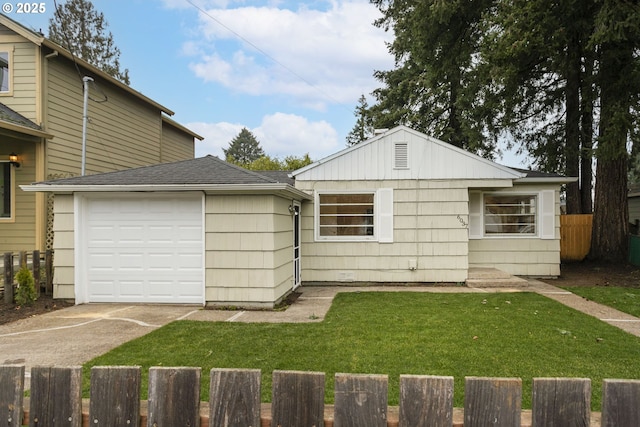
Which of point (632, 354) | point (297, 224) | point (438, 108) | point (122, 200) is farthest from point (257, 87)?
point (632, 354)

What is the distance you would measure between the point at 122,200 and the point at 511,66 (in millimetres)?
9774

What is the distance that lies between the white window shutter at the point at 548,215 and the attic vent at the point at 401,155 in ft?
12.6

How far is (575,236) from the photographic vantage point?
41.6 ft

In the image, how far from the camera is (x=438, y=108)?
71.3 feet

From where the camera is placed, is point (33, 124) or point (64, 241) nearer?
point (64, 241)

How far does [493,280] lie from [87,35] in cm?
2738

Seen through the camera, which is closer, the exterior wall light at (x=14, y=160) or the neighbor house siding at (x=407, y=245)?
the exterior wall light at (x=14, y=160)

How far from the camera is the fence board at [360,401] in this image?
135cm

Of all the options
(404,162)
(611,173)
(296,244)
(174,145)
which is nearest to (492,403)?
(296,244)

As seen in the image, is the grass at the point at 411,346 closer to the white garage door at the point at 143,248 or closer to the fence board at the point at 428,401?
the white garage door at the point at 143,248

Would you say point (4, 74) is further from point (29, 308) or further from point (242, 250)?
point (242, 250)

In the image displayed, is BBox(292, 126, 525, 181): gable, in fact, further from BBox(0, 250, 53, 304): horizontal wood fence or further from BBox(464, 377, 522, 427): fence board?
BBox(464, 377, 522, 427): fence board

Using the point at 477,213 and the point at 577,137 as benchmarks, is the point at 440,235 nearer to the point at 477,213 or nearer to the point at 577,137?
the point at 477,213

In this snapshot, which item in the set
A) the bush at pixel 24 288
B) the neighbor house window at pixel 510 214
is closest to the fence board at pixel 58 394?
the bush at pixel 24 288
